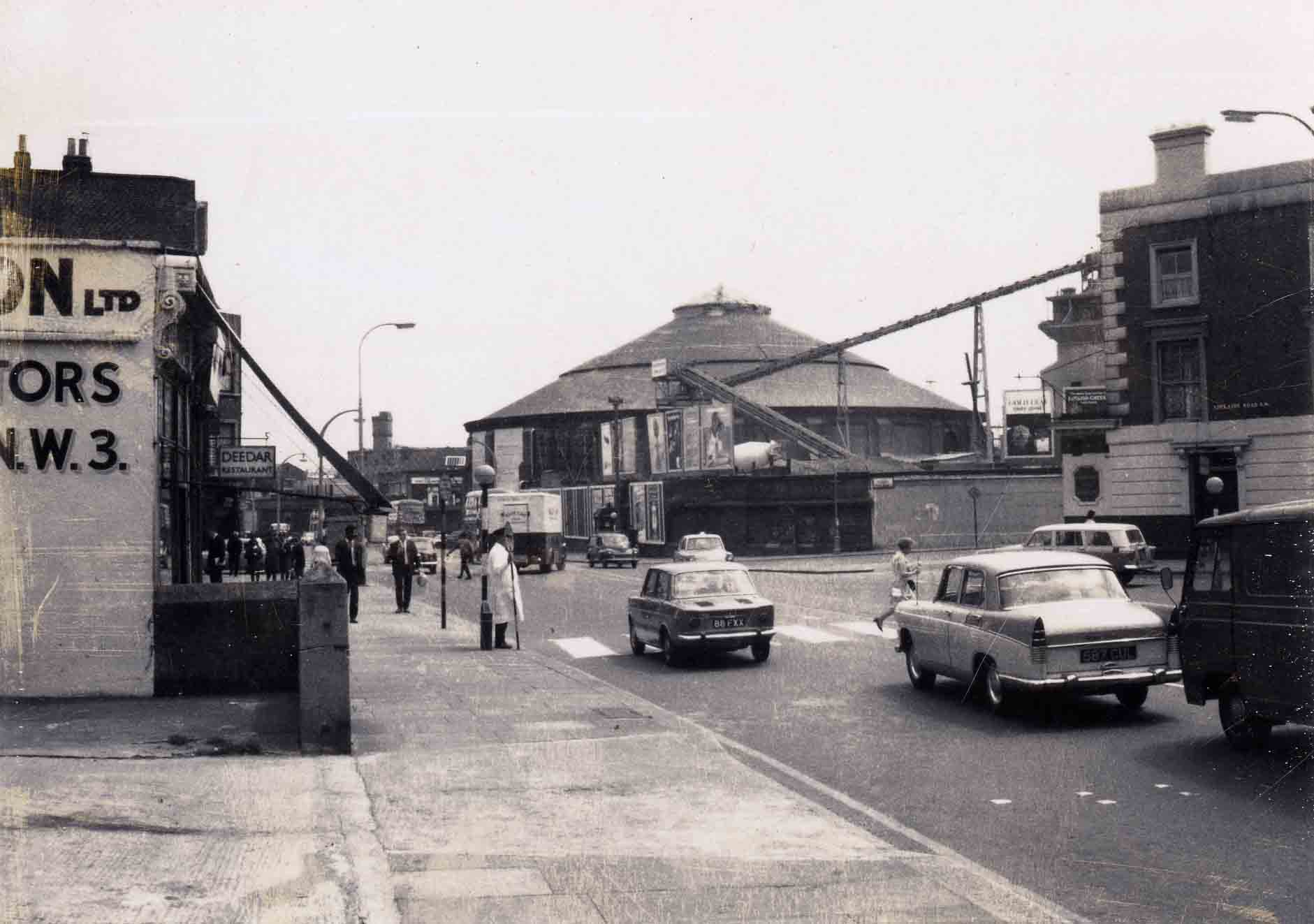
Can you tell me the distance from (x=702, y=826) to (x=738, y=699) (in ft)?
22.5

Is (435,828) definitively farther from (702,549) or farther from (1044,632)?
(702,549)

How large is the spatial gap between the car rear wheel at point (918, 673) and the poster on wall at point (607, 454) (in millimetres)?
74566

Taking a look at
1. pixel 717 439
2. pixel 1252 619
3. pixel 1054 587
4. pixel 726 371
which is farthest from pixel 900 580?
pixel 726 371

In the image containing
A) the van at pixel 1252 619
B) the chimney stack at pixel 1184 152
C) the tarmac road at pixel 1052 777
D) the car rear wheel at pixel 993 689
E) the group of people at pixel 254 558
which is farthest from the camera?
the chimney stack at pixel 1184 152

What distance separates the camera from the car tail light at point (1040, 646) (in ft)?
40.8

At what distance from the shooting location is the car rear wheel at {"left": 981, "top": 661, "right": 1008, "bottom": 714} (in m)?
13.3

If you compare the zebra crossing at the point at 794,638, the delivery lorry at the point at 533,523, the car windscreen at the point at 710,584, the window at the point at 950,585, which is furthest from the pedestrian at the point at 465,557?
the window at the point at 950,585

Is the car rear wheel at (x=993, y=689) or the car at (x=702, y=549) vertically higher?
the car at (x=702, y=549)

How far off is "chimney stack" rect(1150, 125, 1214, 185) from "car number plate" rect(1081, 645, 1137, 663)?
3143cm

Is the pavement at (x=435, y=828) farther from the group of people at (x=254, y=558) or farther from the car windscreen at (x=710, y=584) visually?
the group of people at (x=254, y=558)

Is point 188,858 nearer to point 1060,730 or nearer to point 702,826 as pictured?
point 702,826

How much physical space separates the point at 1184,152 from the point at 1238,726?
33.8 meters

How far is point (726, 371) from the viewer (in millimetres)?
110625

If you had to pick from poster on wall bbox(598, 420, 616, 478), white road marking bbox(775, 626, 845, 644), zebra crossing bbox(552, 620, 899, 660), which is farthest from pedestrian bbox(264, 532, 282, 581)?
poster on wall bbox(598, 420, 616, 478)
